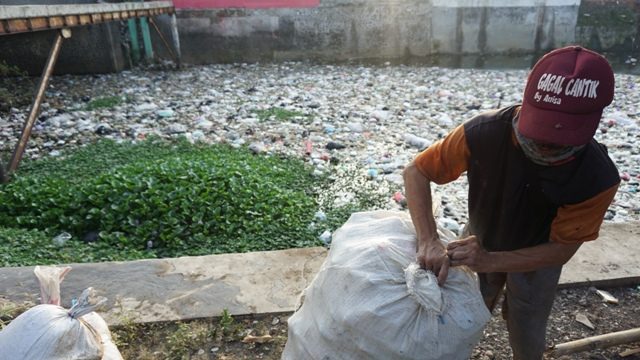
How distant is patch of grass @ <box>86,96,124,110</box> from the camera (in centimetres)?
676

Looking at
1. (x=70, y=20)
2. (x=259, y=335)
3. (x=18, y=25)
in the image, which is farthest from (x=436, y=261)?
(x=70, y=20)

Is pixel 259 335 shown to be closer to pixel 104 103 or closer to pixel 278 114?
pixel 278 114

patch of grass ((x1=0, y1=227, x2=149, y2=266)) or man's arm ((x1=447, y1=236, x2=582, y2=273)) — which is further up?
man's arm ((x1=447, y1=236, x2=582, y2=273))

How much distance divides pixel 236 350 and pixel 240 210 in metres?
1.40

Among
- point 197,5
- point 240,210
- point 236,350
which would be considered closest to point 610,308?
point 236,350

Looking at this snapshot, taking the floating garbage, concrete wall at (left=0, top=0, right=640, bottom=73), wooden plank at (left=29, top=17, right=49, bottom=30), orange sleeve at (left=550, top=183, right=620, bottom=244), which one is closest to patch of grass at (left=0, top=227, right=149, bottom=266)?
the floating garbage

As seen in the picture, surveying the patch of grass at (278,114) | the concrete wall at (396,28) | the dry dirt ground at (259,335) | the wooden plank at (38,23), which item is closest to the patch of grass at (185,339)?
the dry dirt ground at (259,335)

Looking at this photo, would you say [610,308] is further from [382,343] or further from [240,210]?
[240,210]

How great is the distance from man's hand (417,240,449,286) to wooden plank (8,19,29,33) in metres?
4.46

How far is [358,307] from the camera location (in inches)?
58.2

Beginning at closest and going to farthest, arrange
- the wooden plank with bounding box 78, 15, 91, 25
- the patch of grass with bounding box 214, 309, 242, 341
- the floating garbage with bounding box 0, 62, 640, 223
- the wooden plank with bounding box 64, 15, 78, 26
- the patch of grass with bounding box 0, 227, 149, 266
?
the patch of grass with bounding box 214, 309, 242, 341 → the patch of grass with bounding box 0, 227, 149, 266 → the floating garbage with bounding box 0, 62, 640, 223 → the wooden plank with bounding box 64, 15, 78, 26 → the wooden plank with bounding box 78, 15, 91, 25

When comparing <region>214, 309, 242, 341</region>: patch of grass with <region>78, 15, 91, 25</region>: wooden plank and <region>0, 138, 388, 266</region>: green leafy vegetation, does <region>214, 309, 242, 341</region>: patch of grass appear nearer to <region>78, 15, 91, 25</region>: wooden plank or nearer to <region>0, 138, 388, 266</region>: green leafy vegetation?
<region>0, 138, 388, 266</region>: green leafy vegetation

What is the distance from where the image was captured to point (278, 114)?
634 cm

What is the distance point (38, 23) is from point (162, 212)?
2.87m
